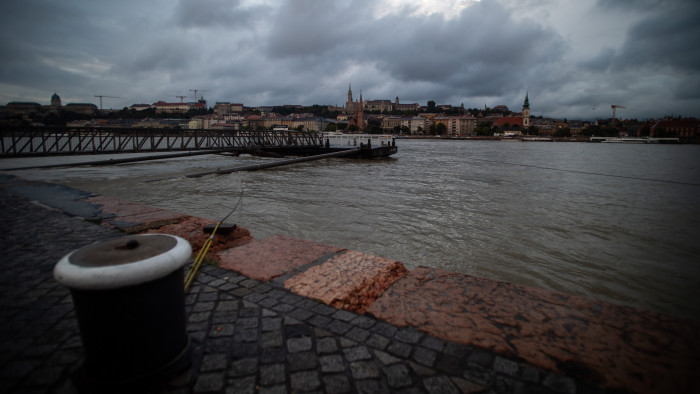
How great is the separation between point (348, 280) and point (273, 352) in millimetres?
1158

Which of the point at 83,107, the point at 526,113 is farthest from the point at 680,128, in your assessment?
the point at 83,107

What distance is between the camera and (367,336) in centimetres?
241

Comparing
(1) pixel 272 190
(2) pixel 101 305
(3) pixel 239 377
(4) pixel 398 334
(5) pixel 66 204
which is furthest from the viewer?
(1) pixel 272 190

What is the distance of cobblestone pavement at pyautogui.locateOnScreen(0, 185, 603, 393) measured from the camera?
1.95 metres

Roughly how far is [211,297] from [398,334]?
1.62m

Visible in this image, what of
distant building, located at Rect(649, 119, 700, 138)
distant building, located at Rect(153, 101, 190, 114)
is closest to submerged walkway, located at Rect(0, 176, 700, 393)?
distant building, located at Rect(649, 119, 700, 138)

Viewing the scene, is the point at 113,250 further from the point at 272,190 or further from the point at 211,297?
the point at 272,190

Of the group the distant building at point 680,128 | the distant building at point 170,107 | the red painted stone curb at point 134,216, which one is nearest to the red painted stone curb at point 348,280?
the red painted stone curb at point 134,216

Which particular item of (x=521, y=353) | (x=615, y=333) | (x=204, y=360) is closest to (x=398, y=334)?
(x=521, y=353)

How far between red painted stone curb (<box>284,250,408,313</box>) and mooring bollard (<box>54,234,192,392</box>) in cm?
125

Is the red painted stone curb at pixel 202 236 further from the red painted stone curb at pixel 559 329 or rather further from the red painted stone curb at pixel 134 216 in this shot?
the red painted stone curb at pixel 559 329

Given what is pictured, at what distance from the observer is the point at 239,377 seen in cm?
201

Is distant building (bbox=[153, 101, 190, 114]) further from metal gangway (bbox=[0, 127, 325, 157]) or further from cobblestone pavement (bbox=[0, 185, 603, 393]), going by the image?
cobblestone pavement (bbox=[0, 185, 603, 393])

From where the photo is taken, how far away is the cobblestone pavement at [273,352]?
6.40ft
